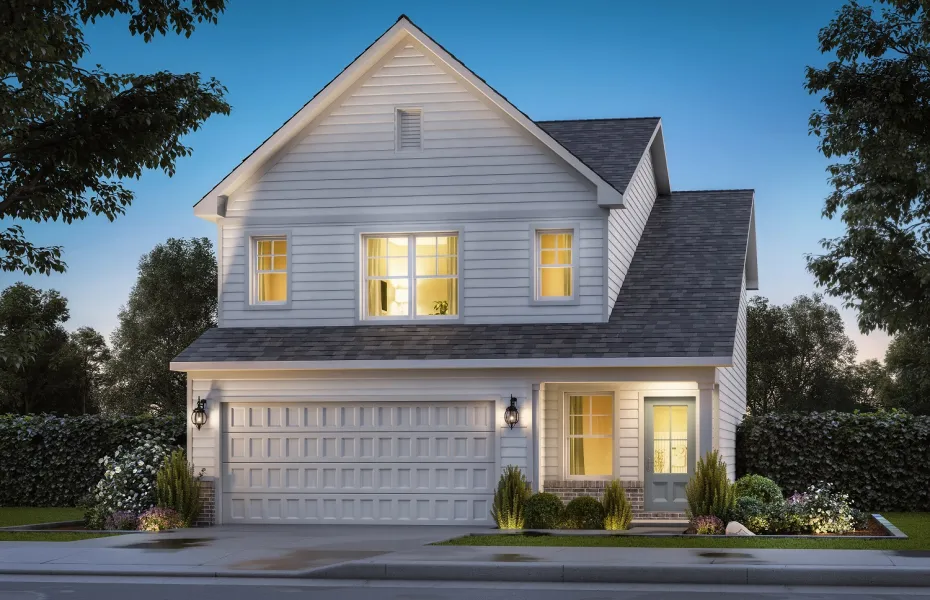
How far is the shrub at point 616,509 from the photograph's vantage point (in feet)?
66.5

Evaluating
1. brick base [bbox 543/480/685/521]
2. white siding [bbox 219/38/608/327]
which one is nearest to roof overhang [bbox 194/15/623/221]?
white siding [bbox 219/38/608/327]

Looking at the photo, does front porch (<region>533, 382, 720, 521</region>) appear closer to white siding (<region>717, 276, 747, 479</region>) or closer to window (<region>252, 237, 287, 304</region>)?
white siding (<region>717, 276, 747, 479</region>)

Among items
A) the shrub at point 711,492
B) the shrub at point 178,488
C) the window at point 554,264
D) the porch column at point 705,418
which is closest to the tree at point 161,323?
the shrub at point 178,488

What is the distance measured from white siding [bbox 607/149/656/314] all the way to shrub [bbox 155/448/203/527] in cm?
831

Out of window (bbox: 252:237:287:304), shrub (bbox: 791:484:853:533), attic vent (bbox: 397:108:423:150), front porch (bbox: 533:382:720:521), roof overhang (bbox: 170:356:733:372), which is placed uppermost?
attic vent (bbox: 397:108:423:150)

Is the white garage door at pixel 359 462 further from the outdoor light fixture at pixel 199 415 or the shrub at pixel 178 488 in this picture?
the shrub at pixel 178 488

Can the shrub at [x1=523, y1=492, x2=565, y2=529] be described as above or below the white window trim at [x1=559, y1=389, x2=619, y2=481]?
below

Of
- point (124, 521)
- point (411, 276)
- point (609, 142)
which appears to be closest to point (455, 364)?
point (411, 276)

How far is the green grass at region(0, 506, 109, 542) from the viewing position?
767 inches

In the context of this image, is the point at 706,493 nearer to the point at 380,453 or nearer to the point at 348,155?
the point at 380,453

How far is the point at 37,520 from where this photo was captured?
23.9 meters

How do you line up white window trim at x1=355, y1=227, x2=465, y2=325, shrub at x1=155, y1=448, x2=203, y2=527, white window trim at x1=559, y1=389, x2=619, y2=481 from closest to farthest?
shrub at x1=155, y1=448, x2=203, y2=527 → white window trim at x1=559, y1=389, x2=619, y2=481 → white window trim at x1=355, y1=227, x2=465, y2=325

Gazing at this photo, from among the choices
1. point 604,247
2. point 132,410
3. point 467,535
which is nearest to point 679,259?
point 604,247

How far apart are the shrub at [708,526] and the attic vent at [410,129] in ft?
29.0
